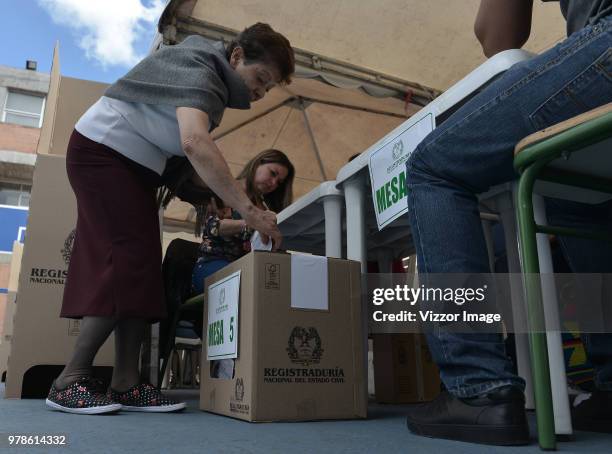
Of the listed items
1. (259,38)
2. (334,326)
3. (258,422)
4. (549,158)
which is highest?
(259,38)

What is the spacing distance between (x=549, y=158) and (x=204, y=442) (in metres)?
0.61

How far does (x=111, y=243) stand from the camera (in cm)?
119

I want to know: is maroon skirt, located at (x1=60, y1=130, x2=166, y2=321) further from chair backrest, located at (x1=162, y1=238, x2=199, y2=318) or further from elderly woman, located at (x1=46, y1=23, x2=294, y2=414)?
chair backrest, located at (x1=162, y1=238, x2=199, y2=318)

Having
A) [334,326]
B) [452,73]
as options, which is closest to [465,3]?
[452,73]

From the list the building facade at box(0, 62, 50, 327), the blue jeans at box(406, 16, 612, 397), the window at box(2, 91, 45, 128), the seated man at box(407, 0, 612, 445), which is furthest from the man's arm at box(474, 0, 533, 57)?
the window at box(2, 91, 45, 128)

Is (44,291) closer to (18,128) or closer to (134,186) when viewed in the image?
(134,186)

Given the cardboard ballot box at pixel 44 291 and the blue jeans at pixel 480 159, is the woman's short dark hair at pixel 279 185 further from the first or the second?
the blue jeans at pixel 480 159

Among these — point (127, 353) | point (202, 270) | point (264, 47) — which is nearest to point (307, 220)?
point (202, 270)

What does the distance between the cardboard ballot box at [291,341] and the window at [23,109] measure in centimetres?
1310

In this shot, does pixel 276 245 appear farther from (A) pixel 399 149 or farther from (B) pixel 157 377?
(B) pixel 157 377

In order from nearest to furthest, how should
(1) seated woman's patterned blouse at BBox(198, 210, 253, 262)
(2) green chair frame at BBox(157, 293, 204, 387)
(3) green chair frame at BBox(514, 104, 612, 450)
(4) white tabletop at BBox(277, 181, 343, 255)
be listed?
(3) green chair frame at BBox(514, 104, 612, 450), (4) white tabletop at BBox(277, 181, 343, 255), (2) green chair frame at BBox(157, 293, 204, 387), (1) seated woman's patterned blouse at BBox(198, 210, 253, 262)

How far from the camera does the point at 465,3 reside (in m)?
2.50

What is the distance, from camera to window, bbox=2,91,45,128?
1240cm

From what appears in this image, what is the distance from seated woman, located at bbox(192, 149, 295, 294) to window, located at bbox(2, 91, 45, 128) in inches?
481
